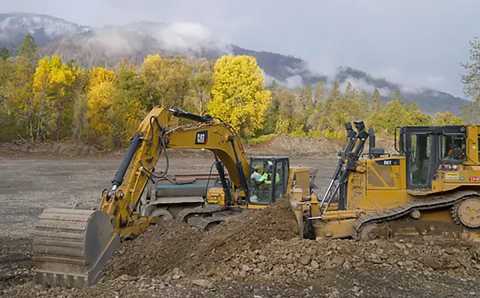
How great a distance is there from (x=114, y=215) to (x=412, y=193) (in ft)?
19.9

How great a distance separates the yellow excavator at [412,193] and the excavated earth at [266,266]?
3.39ft

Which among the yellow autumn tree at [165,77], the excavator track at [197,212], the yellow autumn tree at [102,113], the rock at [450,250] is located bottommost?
the rock at [450,250]

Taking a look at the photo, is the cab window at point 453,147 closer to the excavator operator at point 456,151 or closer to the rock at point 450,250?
the excavator operator at point 456,151

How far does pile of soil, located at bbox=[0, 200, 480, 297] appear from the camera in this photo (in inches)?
233

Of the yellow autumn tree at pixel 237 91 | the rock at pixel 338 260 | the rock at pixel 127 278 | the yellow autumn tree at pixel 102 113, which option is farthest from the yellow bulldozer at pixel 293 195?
the yellow autumn tree at pixel 102 113

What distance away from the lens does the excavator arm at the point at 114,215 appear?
6027 millimetres

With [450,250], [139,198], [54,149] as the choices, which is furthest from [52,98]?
[450,250]

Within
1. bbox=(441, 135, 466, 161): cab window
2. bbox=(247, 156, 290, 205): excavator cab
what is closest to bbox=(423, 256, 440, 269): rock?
bbox=(441, 135, 466, 161): cab window

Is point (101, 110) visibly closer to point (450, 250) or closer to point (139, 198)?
point (139, 198)

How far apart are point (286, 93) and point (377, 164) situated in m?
62.6

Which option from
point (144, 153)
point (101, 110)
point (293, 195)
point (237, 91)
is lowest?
point (293, 195)

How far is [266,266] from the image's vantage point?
6574 mm

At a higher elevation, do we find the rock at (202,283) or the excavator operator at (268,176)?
the excavator operator at (268,176)

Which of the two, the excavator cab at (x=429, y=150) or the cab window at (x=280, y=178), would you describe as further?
the cab window at (x=280, y=178)
